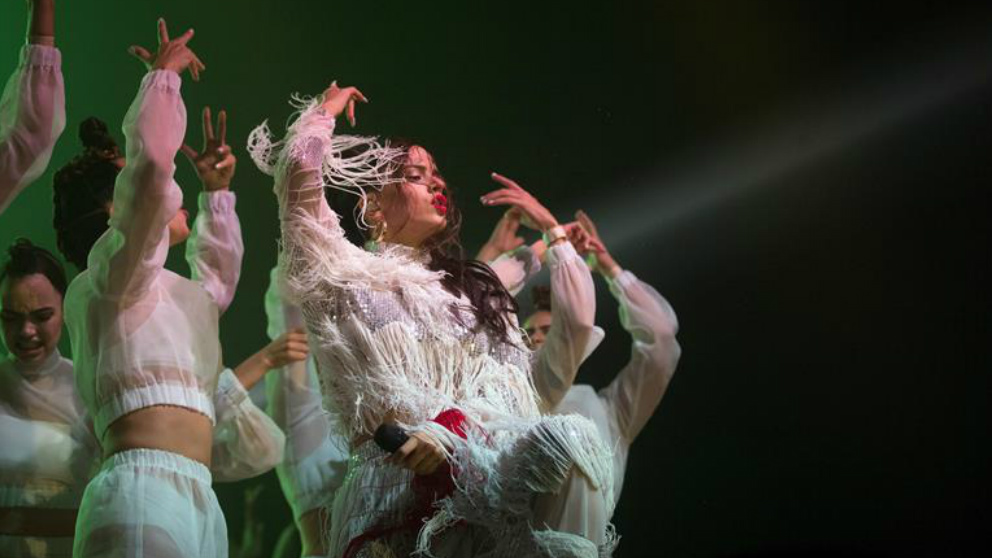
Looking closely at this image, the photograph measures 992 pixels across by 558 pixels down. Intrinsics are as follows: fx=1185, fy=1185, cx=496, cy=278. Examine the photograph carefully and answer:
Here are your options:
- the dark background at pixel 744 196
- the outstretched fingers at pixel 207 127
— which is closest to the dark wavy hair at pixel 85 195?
the outstretched fingers at pixel 207 127

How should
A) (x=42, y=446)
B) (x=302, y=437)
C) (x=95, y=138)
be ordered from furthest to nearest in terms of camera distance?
(x=302, y=437) < (x=95, y=138) < (x=42, y=446)

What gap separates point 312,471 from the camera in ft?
9.96

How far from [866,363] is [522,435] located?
226 centimetres

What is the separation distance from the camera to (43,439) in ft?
8.45

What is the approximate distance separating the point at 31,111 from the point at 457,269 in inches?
37.5

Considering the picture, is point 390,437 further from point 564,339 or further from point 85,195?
point 85,195

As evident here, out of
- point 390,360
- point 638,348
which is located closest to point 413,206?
point 390,360

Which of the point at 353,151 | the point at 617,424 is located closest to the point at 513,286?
the point at 353,151

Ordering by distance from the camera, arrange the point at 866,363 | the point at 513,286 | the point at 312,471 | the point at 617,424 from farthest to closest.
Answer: the point at 866,363, the point at 617,424, the point at 312,471, the point at 513,286

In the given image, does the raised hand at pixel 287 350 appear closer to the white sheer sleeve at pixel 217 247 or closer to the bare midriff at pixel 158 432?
the white sheer sleeve at pixel 217 247

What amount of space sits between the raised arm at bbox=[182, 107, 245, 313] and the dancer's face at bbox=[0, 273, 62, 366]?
0.33 m

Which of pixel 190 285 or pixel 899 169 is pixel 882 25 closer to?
pixel 899 169

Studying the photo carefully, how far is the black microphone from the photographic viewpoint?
1.79 metres

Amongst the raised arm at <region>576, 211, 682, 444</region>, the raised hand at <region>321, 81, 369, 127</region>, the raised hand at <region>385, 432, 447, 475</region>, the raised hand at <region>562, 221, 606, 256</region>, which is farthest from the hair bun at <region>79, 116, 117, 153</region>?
the raised arm at <region>576, 211, 682, 444</region>
